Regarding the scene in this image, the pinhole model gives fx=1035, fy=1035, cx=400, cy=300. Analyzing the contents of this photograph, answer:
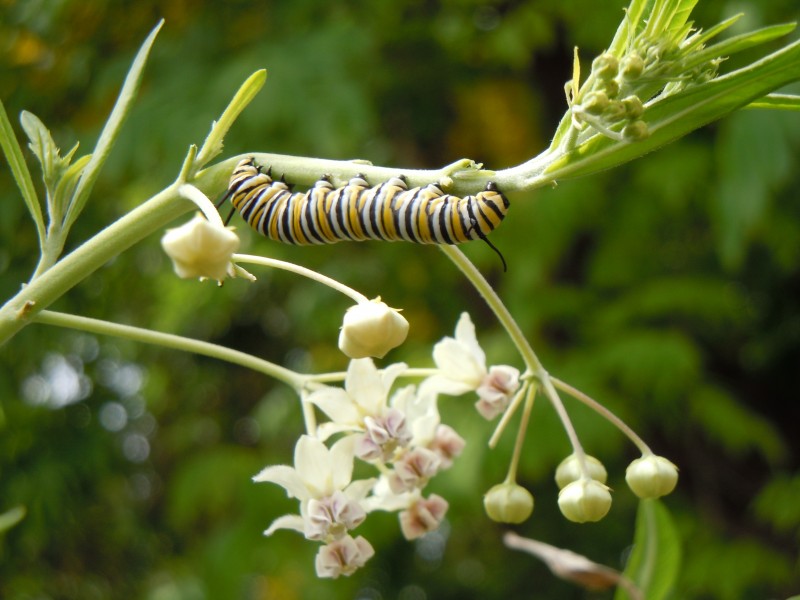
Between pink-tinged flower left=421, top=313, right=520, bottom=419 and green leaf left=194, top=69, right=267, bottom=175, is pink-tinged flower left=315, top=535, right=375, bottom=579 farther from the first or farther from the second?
green leaf left=194, top=69, right=267, bottom=175

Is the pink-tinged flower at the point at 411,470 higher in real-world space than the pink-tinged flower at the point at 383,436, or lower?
lower

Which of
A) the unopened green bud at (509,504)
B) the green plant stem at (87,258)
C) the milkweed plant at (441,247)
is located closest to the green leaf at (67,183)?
the milkweed plant at (441,247)

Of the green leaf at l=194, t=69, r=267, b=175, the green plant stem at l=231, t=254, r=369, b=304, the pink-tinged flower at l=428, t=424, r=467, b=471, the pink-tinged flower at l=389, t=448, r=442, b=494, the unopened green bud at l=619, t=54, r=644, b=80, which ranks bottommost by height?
the pink-tinged flower at l=428, t=424, r=467, b=471

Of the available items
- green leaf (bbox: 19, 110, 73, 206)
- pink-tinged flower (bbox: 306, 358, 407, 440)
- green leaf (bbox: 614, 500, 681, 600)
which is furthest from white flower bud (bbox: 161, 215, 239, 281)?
green leaf (bbox: 614, 500, 681, 600)

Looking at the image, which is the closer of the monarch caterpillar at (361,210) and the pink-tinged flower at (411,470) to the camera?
the monarch caterpillar at (361,210)

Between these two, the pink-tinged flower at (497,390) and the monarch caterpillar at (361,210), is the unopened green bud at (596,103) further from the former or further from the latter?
the pink-tinged flower at (497,390)

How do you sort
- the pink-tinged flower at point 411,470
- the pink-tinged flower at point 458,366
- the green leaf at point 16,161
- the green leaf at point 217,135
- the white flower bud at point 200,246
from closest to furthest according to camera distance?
the white flower bud at point 200,246 → the green leaf at point 217,135 → the green leaf at point 16,161 → the pink-tinged flower at point 411,470 → the pink-tinged flower at point 458,366

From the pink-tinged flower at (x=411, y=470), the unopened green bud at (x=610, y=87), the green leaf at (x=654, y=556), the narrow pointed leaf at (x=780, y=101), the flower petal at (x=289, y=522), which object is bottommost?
the green leaf at (x=654, y=556)

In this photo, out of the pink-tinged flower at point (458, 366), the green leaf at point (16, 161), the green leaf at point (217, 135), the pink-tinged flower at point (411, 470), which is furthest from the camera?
the pink-tinged flower at point (458, 366)
